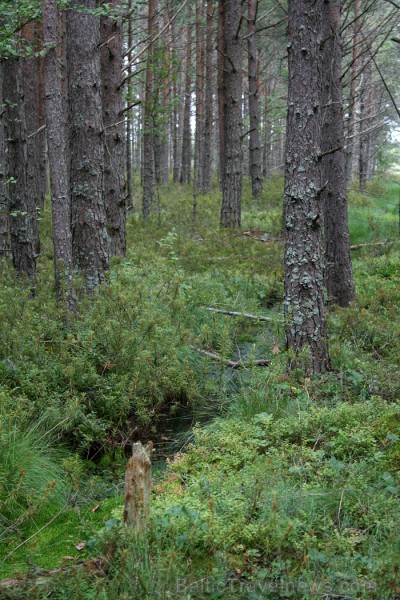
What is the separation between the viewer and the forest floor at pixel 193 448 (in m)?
3.17

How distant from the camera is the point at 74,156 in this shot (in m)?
8.59

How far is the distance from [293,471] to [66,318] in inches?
132

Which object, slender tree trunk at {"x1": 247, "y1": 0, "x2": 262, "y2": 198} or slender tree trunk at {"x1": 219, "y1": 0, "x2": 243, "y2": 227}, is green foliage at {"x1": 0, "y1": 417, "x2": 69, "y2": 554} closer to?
slender tree trunk at {"x1": 219, "y1": 0, "x2": 243, "y2": 227}

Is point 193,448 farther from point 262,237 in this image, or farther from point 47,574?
point 262,237

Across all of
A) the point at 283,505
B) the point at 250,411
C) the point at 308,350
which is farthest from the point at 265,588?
the point at 308,350

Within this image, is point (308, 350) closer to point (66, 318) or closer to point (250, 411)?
point (250, 411)

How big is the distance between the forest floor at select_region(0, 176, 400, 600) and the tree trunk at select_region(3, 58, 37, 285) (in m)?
0.58

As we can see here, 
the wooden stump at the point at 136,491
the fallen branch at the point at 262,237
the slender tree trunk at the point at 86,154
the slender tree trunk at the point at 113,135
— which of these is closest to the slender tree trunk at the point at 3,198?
the slender tree trunk at the point at 86,154

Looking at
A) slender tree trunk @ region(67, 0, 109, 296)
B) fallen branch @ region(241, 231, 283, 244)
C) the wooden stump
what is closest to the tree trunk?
slender tree trunk @ region(67, 0, 109, 296)

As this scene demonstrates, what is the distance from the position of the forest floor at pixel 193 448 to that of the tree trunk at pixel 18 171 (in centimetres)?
58

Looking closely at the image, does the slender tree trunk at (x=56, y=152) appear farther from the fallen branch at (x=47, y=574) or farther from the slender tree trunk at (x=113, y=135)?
the slender tree trunk at (x=113, y=135)

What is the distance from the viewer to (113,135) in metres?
11.1

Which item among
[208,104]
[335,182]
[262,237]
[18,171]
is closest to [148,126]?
[208,104]

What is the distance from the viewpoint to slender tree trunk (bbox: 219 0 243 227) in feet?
49.1
